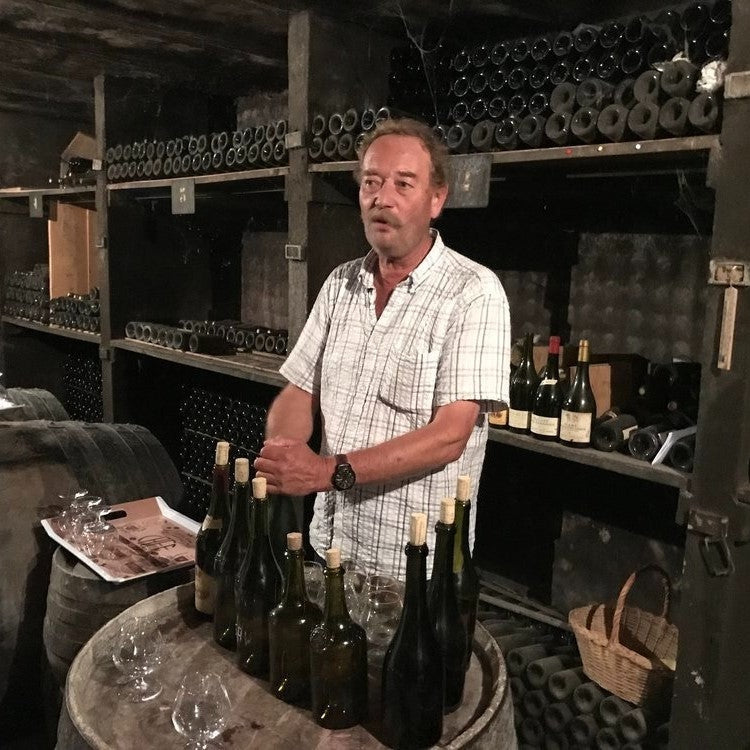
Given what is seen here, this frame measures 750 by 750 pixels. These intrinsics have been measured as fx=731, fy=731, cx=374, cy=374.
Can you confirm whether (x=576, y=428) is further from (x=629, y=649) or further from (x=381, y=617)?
(x=381, y=617)

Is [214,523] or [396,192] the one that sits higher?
[396,192]

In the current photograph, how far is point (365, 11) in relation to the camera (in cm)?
272

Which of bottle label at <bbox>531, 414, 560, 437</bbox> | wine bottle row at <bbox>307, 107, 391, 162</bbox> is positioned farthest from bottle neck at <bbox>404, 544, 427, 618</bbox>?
wine bottle row at <bbox>307, 107, 391, 162</bbox>

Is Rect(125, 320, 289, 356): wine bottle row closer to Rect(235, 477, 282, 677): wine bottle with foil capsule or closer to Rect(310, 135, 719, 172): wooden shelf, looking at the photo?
Rect(310, 135, 719, 172): wooden shelf

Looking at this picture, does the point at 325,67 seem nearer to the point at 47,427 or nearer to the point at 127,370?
the point at 47,427

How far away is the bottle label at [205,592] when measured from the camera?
151cm

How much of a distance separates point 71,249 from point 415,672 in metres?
4.47

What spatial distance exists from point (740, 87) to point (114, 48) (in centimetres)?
285

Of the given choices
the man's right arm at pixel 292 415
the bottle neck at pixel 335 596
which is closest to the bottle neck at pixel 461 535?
the bottle neck at pixel 335 596

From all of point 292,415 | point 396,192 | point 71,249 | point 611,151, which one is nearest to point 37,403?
point 71,249

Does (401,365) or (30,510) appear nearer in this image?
(401,365)

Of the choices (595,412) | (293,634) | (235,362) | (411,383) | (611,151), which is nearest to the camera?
Answer: (293,634)

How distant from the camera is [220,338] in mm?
3629

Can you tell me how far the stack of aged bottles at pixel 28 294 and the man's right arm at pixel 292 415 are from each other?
3382 mm
